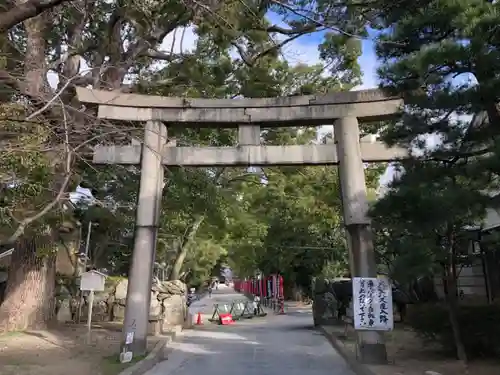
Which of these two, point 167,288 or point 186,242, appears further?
point 186,242

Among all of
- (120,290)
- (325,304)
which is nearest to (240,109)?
(325,304)

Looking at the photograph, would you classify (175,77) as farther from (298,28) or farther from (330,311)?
(330,311)

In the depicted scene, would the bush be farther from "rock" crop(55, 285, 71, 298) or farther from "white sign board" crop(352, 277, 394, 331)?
"rock" crop(55, 285, 71, 298)

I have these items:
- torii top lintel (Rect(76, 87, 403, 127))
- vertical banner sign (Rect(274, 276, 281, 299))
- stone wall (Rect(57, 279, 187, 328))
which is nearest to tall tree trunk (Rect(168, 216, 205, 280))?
stone wall (Rect(57, 279, 187, 328))

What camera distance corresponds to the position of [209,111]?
11.9m

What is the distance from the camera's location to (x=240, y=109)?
11.9 metres

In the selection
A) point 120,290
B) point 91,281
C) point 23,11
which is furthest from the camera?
point 120,290

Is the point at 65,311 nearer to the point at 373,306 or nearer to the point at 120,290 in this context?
the point at 120,290

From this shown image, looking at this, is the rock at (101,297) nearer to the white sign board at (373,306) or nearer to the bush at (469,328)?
the white sign board at (373,306)

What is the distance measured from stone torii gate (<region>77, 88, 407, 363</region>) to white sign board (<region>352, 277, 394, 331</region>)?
30.6 inches

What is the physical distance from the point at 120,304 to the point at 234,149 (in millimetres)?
12832

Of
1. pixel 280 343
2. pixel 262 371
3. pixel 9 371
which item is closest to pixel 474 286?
pixel 280 343

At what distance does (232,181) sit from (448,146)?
13947 mm

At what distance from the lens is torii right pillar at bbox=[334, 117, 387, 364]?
1009cm
